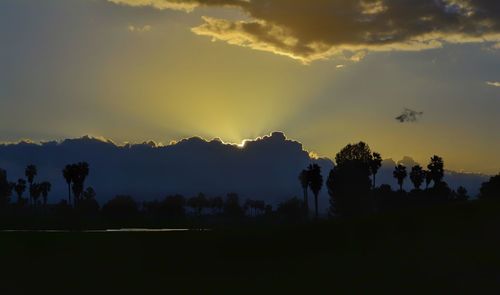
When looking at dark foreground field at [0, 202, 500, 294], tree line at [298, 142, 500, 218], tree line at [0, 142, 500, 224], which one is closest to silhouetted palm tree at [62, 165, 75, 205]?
tree line at [0, 142, 500, 224]

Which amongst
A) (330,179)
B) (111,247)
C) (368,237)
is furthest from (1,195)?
(368,237)

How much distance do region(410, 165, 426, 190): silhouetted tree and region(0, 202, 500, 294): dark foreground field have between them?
124246mm

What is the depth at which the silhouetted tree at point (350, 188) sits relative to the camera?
11869 cm

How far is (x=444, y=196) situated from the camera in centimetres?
14475

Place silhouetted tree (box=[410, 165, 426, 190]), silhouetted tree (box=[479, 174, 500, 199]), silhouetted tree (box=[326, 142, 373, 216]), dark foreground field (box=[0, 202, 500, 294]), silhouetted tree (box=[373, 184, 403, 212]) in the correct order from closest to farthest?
dark foreground field (box=[0, 202, 500, 294]), silhouetted tree (box=[326, 142, 373, 216]), silhouetted tree (box=[479, 174, 500, 199]), silhouetted tree (box=[373, 184, 403, 212]), silhouetted tree (box=[410, 165, 426, 190])

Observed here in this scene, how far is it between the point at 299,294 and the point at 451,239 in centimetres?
1520

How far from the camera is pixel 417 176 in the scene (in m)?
170

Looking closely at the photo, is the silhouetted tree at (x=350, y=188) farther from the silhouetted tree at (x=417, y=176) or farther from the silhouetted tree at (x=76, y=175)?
the silhouetted tree at (x=76, y=175)

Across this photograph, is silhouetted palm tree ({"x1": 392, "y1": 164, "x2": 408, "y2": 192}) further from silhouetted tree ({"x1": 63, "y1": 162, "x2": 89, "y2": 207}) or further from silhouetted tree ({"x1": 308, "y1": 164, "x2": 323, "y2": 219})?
silhouetted tree ({"x1": 63, "y1": 162, "x2": 89, "y2": 207})

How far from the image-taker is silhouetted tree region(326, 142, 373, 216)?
119m

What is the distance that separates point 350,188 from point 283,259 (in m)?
82.2

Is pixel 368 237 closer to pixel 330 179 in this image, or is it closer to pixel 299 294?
pixel 299 294

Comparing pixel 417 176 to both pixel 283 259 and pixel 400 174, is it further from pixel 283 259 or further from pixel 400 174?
pixel 283 259

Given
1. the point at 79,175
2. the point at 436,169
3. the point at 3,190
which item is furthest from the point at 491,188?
the point at 3,190
